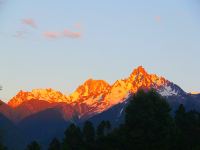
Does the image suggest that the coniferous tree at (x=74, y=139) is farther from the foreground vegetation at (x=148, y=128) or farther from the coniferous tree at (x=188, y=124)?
the coniferous tree at (x=188, y=124)

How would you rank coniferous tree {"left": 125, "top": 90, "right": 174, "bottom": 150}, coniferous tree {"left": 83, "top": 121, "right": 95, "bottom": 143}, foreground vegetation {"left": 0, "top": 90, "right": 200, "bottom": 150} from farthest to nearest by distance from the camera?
coniferous tree {"left": 83, "top": 121, "right": 95, "bottom": 143} < foreground vegetation {"left": 0, "top": 90, "right": 200, "bottom": 150} < coniferous tree {"left": 125, "top": 90, "right": 174, "bottom": 150}

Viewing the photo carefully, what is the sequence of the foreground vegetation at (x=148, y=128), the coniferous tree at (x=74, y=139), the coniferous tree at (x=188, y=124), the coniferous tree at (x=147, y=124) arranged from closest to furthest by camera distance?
the coniferous tree at (x=147, y=124)
the foreground vegetation at (x=148, y=128)
the coniferous tree at (x=188, y=124)
the coniferous tree at (x=74, y=139)

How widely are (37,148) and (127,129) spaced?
24.4 metres

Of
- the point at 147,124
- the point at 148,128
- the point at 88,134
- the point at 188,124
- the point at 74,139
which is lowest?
the point at 148,128

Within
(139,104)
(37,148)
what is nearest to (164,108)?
(139,104)

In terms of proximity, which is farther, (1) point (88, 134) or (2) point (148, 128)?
(1) point (88, 134)

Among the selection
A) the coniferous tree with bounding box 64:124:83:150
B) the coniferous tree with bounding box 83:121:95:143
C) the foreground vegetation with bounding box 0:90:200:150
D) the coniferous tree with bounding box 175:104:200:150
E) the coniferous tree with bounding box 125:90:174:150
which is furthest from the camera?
the coniferous tree with bounding box 83:121:95:143

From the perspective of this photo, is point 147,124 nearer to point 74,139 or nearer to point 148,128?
point 148,128

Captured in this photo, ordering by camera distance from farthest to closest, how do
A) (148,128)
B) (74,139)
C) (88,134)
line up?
1. (88,134)
2. (74,139)
3. (148,128)

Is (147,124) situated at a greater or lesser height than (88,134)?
lesser

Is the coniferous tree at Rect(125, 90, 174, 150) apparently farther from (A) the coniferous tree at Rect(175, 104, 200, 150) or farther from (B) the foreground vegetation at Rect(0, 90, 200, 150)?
(A) the coniferous tree at Rect(175, 104, 200, 150)

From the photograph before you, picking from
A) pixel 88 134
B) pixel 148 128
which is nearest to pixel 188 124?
pixel 88 134

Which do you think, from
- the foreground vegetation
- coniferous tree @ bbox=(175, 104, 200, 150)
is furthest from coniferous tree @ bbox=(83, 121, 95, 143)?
coniferous tree @ bbox=(175, 104, 200, 150)

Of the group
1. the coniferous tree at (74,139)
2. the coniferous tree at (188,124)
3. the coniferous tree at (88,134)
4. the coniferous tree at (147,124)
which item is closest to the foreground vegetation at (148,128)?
the coniferous tree at (147,124)
